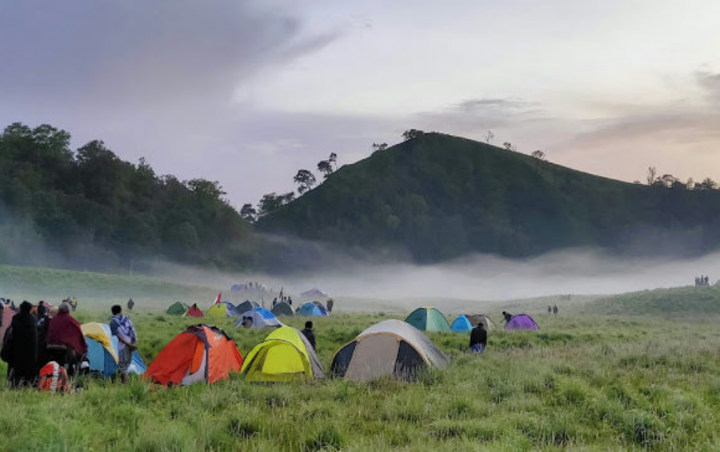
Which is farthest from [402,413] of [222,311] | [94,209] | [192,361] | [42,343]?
[94,209]

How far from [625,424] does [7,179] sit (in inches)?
4332

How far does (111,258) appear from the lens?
4402 inches

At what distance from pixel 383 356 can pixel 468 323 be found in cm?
1881

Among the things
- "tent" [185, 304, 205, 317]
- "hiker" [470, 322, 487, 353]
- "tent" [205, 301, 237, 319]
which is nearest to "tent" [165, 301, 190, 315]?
"tent" [205, 301, 237, 319]

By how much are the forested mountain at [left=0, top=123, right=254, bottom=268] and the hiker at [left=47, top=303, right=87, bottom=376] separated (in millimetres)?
95779

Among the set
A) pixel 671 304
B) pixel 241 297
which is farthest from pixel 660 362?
pixel 241 297

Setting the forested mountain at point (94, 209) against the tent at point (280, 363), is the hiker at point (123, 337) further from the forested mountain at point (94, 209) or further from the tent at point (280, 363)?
the forested mountain at point (94, 209)

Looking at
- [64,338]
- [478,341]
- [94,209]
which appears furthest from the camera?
[94,209]

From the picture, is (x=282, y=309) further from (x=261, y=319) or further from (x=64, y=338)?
(x=64, y=338)

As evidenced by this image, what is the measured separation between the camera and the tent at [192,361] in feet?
48.4

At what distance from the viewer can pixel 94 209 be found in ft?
367

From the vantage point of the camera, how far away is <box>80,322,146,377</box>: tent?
1588cm

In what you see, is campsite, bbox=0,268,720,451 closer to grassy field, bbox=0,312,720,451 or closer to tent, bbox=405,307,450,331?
grassy field, bbox=0,312,720,451

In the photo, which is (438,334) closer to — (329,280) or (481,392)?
(481,392)
